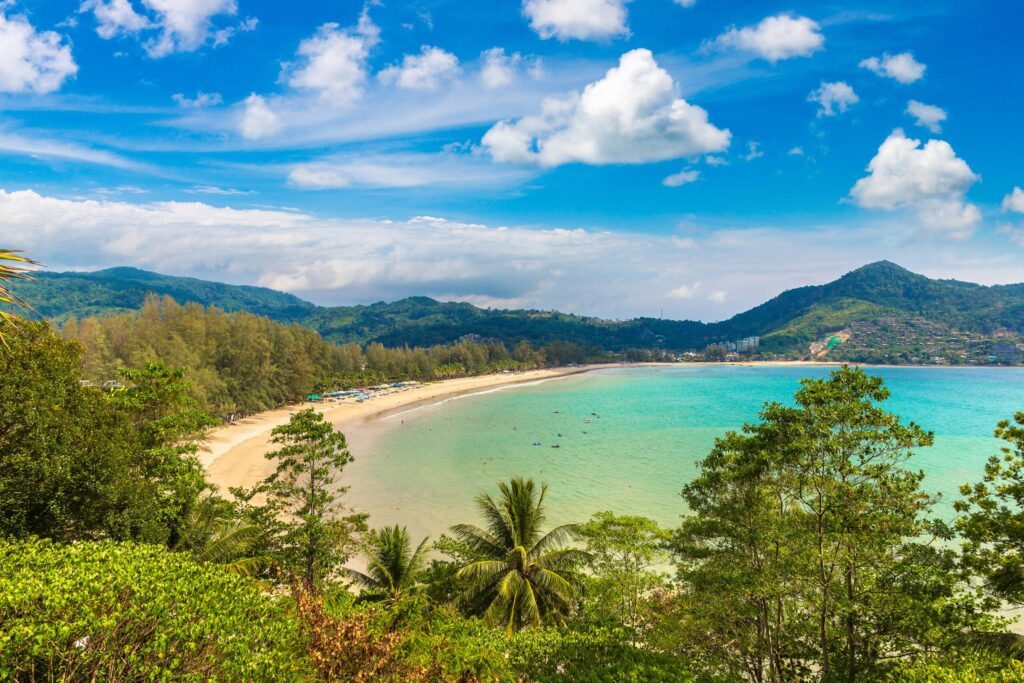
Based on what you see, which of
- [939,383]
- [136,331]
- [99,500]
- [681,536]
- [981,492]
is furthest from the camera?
[939,383]

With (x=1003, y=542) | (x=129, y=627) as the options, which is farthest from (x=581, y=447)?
(x=129, y=627)

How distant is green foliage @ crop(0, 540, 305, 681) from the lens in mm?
6215

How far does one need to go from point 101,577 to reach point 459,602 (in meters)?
10.1

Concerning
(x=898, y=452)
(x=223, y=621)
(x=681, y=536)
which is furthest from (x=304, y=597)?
(x=898, y=452)

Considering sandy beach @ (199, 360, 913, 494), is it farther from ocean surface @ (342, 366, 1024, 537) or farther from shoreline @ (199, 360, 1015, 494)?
ocean surface @ (342, 366, 1024, 537)

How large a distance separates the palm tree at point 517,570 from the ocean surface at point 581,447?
222 inches

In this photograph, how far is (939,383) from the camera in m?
130

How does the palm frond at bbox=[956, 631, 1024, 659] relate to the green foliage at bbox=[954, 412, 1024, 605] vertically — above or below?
below

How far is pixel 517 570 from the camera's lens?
15508 millimetres

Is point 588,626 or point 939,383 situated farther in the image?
point 939,383

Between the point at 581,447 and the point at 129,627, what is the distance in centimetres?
5164

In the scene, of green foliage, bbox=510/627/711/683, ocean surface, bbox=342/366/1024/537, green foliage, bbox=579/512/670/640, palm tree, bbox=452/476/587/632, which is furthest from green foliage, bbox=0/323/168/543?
ocean surface, bbox=342/366/1024/537

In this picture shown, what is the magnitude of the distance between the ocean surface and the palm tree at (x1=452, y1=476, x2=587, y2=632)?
18.5 feet

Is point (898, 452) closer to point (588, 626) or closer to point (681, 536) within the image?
point (681, 536)
